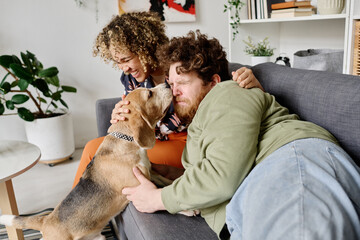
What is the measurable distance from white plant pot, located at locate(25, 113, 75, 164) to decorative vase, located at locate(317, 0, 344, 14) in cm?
245

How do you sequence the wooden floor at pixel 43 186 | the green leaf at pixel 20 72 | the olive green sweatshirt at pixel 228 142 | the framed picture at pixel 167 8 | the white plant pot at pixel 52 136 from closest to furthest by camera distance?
1. the olive green sweatshirt at pixel 228 142
2. the wooden floor at pixel 43 186
3. the green leaf at pixel 20 72
4. the white plant pot at pixel 52 136
5. the framed picture at pixel 167 8

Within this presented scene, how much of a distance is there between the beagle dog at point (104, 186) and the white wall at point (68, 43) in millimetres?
2192

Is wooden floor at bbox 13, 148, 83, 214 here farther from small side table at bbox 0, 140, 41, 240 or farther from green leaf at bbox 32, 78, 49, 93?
green leaf at bbox 32, 78, 49, 93

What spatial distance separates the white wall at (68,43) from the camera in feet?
10.6

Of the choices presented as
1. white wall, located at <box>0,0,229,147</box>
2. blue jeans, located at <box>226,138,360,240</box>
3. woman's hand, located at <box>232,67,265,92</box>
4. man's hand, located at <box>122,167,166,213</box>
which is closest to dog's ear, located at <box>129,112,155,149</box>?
man's hand, located at <box>122,167,166,213</box>

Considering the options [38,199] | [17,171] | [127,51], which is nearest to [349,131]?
[127,51]

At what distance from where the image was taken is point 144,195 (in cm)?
130

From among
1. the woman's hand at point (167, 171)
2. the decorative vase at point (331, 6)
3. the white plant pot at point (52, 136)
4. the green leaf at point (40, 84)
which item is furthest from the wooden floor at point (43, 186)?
the decorative vase at point (331, 6)

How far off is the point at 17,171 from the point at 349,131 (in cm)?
155

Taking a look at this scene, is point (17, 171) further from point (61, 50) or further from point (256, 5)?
point (256, 5)

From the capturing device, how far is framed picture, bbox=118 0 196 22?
3508mm

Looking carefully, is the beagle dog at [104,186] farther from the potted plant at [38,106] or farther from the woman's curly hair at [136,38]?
the potted plant at [38,106]

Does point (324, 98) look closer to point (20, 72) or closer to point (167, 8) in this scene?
point (20, 72)

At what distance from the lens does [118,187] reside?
4.71ft
